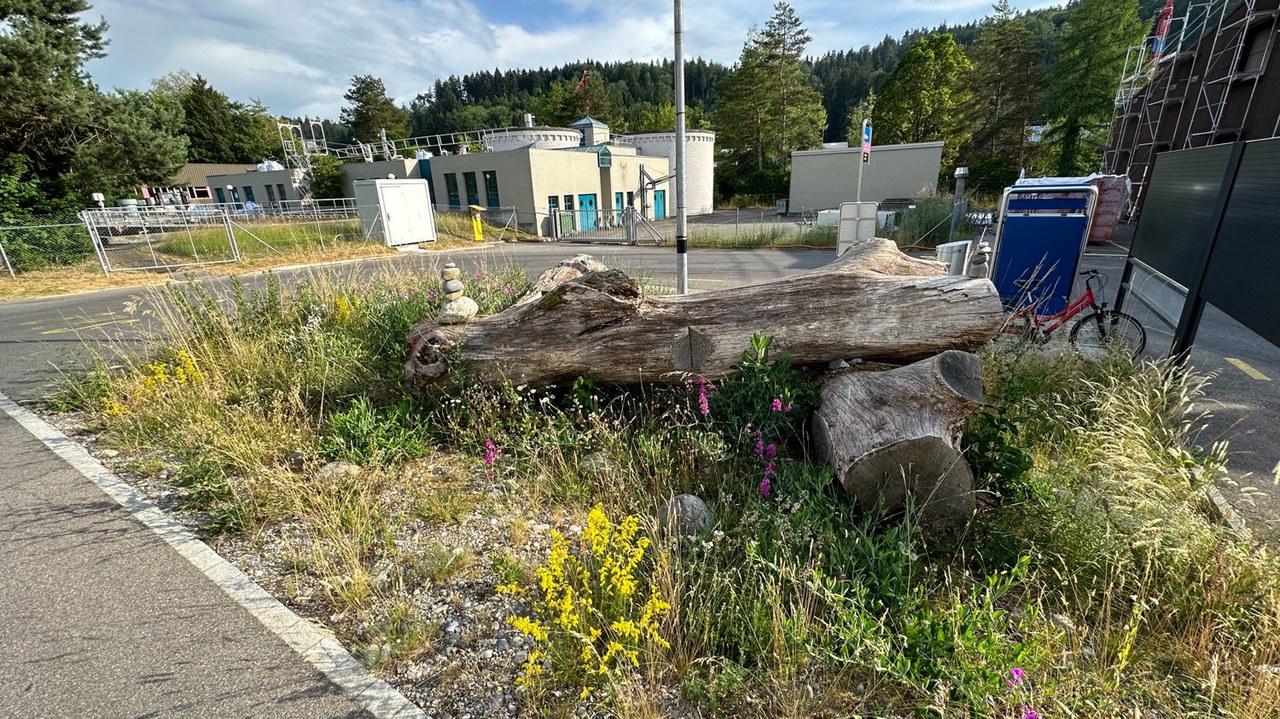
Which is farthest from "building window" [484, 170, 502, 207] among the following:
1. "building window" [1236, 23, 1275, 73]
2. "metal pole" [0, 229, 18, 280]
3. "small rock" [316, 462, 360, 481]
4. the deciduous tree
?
the deciduous tree

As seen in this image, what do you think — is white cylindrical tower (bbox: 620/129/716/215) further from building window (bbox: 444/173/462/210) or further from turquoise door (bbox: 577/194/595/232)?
building window (bbox: 444/173/462/210)

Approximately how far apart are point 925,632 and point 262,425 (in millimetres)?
4558

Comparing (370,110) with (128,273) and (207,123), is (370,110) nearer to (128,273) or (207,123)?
(207,123)

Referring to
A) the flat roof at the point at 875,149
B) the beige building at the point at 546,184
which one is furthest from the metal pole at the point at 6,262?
the flat roof at the point at 875,149

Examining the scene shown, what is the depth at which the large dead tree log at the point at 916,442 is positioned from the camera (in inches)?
103

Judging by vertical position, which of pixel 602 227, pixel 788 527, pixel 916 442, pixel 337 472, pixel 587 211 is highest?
pixel 587 211

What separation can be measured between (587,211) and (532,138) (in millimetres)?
12866

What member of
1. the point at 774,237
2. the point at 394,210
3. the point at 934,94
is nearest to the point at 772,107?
the point at 934,94

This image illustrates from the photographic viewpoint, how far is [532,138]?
115 feet

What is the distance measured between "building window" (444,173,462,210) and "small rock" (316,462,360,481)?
29747 millimetres

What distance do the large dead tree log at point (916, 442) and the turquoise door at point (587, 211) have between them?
2409 centimetres

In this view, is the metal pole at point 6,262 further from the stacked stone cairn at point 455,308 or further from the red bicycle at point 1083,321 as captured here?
the red bicycle at point 1083,321

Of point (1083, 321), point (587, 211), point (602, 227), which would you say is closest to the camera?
point (1083, 321)

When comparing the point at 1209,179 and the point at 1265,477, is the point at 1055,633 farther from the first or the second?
the point at 1209,179
